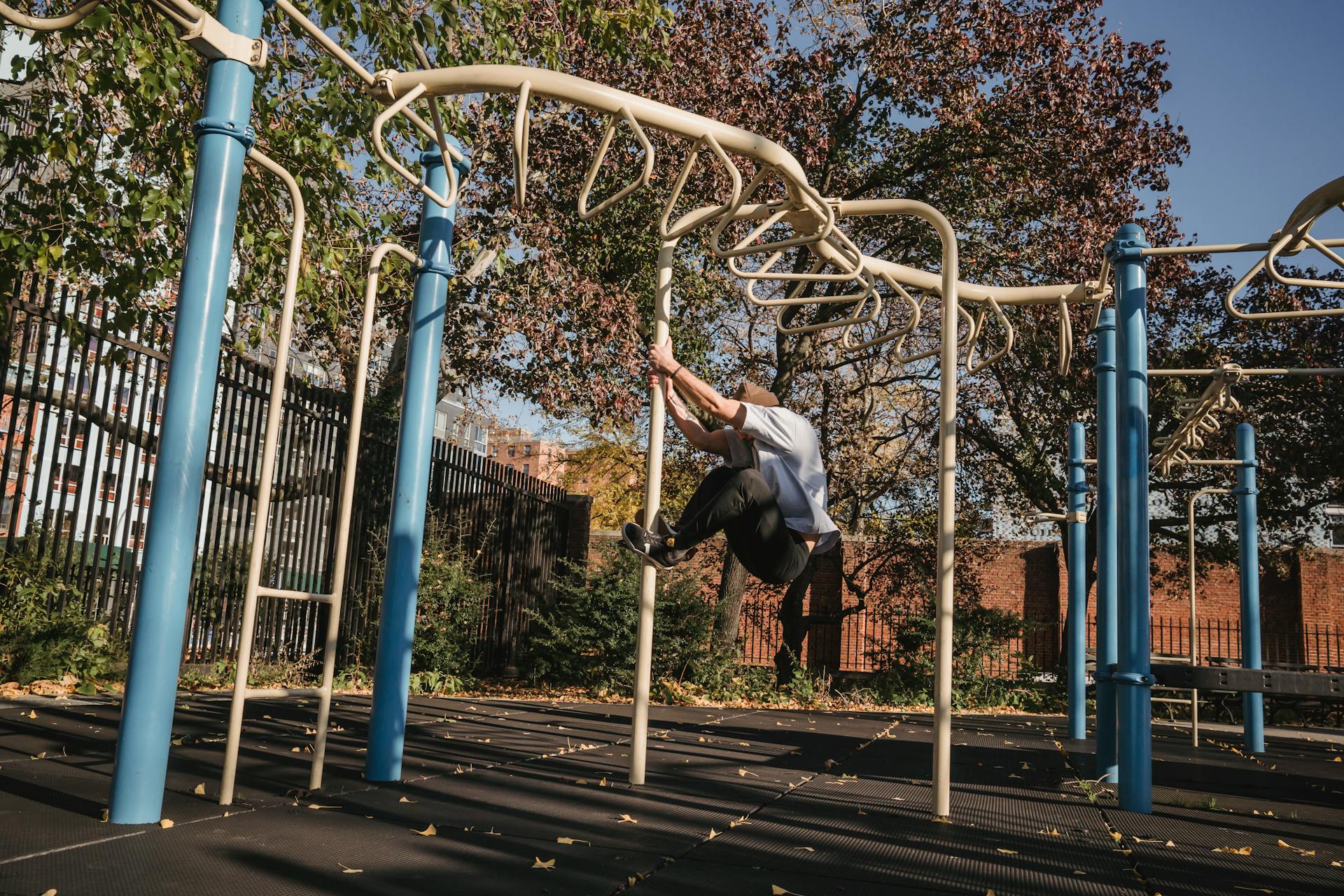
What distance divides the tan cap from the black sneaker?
74 cm

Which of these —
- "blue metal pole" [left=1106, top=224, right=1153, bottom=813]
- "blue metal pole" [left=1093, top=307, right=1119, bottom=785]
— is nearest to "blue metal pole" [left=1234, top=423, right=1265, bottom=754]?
"blue metal pole" [left=1093, top=307, right=1119, bottom=785]

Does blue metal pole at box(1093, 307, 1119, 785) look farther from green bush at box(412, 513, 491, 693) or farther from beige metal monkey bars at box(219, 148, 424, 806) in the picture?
green bush at box(412, 513, 491, 693)

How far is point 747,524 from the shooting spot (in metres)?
4.09

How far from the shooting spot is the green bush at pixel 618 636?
10.9 metres

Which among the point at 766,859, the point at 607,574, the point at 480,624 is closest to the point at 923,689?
the point at 607,574

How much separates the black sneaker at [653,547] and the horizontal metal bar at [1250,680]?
217 cm

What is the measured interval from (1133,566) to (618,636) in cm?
723

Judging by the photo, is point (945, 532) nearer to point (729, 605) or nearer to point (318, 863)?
point (318, 863)

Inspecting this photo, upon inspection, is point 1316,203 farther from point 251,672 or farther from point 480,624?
point 480,624

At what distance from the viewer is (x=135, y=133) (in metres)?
6.15

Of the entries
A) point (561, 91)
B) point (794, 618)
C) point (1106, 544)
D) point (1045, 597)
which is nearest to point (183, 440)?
point (561, 91)

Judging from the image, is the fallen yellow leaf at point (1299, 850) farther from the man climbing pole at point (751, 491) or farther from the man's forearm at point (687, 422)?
the man's forearm at point (687, 422)

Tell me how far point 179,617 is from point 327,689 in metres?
0.76

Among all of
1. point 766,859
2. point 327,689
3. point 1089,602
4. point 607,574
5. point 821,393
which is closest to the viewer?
point 766,859
